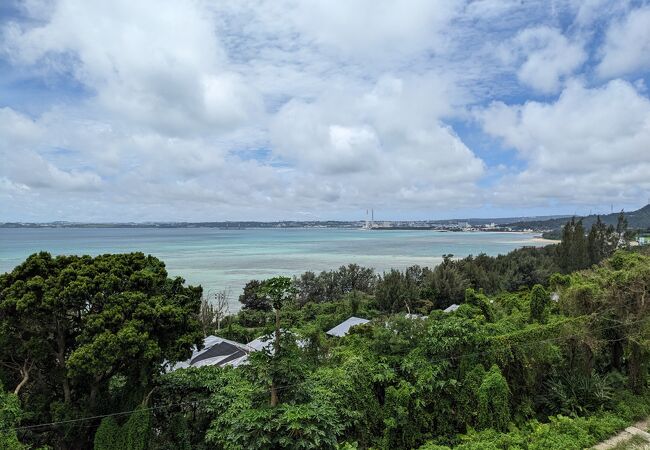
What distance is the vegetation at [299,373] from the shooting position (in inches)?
303

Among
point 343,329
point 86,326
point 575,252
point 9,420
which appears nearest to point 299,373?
point 86,326

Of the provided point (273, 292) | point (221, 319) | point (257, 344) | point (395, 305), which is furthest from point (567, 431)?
point (221, 319)

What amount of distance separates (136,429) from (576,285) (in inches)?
480

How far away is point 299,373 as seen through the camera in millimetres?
7863

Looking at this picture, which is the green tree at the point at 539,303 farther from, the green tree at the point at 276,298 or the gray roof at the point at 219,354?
the gray roof at the point at 219,354

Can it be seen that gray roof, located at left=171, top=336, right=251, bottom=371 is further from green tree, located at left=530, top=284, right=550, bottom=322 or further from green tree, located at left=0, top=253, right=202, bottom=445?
green tree, located at left=530, top=284, right=550, bottom=322

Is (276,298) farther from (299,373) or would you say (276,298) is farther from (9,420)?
(9,420)

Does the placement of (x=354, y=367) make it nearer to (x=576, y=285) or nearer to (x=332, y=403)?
(x=332, y=403)

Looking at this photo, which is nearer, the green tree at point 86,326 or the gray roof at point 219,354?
the green tree at point 86,326

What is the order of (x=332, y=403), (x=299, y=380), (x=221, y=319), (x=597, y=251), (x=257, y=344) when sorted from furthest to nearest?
(x=597, y=251) → (x=221, y=319) → (x=257, y=344) → (x=332, y=403) → (x=299, y=380)

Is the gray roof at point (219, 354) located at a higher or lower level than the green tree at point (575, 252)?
lower

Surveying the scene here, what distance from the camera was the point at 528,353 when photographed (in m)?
10.8

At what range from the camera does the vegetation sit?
768 centimetres

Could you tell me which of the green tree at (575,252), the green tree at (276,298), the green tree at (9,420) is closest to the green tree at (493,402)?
the green tree at (276,298)
